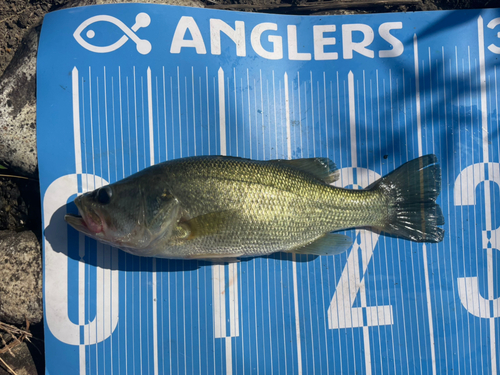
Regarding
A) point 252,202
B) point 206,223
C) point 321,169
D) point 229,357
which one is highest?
point 321,169

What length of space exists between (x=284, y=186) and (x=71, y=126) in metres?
1.71

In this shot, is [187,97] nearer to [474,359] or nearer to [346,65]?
[346,65]

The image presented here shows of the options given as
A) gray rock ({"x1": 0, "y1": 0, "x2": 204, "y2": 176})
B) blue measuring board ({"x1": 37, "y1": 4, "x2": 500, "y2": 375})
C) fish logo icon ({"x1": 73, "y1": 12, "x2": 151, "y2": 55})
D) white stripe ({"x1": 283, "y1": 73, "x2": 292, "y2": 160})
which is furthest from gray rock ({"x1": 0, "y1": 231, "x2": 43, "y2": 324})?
white stripe ({"x1": 283, "y1": 73, "x2": 292, "y2": 160})

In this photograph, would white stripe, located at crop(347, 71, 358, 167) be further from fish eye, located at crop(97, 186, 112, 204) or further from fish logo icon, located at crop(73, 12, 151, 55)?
fish eye, located at crop(97, 186, 112, 204)

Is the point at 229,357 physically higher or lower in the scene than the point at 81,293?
lower

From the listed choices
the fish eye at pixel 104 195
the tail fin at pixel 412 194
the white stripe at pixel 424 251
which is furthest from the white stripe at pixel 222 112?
the white stripe at pixel 424 251

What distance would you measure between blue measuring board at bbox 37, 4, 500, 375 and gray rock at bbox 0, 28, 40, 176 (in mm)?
94

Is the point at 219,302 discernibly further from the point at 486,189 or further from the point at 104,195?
the point at 486,189

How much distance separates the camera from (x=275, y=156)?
2445 mm

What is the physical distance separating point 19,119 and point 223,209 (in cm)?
179

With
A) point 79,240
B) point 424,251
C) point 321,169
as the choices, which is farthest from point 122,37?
point 424,251

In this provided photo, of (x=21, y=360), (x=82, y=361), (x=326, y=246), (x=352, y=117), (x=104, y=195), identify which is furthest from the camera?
(x=352, y=117)

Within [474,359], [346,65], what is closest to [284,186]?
[346,65]

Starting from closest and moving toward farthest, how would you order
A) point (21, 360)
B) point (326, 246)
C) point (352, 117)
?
point (326, 246) → point (21, 360) → point (352, 117)
